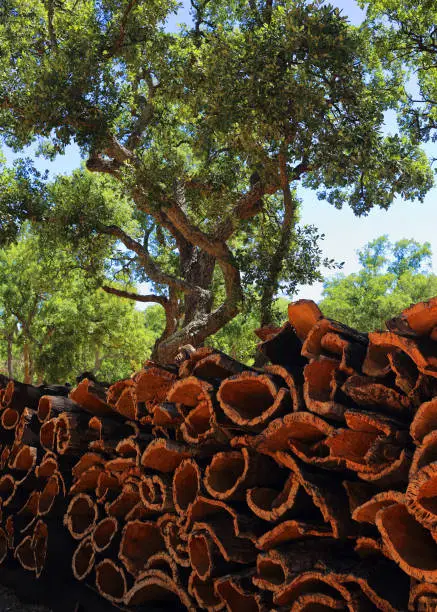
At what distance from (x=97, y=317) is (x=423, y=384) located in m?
24.7

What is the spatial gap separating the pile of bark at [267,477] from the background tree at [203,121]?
7.72 m

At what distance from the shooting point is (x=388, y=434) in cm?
183

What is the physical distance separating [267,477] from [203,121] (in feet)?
31.7

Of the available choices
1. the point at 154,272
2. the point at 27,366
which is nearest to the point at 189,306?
the point at 154,272

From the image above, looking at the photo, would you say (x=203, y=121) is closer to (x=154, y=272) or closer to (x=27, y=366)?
(x=154, y=272)

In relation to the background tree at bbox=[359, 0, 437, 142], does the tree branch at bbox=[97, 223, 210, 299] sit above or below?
below

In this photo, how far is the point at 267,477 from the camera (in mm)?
2334

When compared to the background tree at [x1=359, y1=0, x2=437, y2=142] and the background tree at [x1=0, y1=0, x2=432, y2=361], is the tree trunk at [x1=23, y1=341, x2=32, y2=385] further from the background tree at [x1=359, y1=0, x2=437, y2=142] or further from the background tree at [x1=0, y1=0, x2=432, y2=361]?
the background tree at [x1=359, y1=0, x2=437, y2=142]

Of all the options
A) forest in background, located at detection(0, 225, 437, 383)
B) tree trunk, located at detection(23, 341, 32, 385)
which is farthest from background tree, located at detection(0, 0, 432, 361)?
tree trunk, located at detection(23, 341, 32, 385)

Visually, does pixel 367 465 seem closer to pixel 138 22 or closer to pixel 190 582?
pixel 190 582

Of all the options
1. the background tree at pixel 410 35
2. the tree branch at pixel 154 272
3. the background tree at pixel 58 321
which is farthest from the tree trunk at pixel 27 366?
the background tree at pixel 410 35

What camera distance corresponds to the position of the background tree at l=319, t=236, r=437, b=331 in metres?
30.5

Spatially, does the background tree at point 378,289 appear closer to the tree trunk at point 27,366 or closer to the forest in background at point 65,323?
the forest in background at point 65,323

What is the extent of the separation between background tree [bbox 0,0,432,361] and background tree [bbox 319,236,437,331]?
13.6 m
